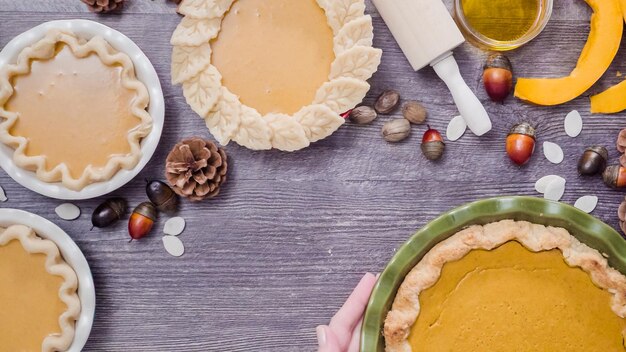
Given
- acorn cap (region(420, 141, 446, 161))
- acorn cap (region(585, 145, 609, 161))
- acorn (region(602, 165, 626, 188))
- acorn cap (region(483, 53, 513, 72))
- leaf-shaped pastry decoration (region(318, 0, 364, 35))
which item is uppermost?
leaf-shaped pastry decoration (region(318, 0, 364, 35))

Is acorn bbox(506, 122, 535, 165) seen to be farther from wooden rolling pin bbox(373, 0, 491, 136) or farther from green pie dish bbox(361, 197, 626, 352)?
green pie dish bbox(361, 197, 626, 352)

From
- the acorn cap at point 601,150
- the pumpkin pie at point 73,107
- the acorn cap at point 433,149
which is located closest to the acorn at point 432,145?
the acorn cap at point 433,149

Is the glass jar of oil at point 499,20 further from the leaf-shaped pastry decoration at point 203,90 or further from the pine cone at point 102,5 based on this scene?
the pine cone at point 102,5

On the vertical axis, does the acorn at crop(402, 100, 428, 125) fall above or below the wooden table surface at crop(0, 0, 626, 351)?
above

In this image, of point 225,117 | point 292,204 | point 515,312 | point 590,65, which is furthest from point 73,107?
point 590,65

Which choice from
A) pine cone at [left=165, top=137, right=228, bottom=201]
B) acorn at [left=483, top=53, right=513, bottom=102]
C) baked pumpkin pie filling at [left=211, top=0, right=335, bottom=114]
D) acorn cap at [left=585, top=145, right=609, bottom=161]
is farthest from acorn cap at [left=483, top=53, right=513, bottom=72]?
pine cone at [left=165, top=137, right=228, bottom=201]

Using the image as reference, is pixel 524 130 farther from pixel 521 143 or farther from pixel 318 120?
pixel 318 120
